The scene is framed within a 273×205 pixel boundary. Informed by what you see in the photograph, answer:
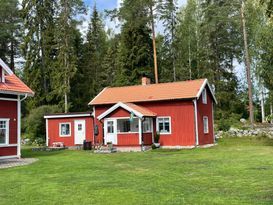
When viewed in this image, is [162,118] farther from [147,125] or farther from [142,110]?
[142,110]

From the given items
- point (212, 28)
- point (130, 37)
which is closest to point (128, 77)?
point (130, 37)

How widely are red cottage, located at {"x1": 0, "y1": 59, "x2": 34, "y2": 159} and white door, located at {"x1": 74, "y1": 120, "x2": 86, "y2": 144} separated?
30.0 ft

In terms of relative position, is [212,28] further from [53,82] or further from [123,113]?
[123,113]

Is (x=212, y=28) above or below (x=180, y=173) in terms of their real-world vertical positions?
above

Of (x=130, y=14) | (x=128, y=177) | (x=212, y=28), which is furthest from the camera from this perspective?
(x=212, y=28)

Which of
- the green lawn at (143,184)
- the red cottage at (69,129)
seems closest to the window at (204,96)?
the red cottage at (69,129)

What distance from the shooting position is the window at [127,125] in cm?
2674

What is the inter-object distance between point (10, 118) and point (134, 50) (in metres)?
26.0

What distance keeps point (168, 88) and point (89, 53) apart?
24.2 metres

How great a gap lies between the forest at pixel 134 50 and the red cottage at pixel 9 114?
1511 centimetres

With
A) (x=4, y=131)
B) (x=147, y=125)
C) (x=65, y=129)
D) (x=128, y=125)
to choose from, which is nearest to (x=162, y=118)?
(x=147, y=125)

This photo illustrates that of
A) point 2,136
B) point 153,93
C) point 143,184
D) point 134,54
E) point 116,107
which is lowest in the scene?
point 143,184

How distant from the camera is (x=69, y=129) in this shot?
30578 mm

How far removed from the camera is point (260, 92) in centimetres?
4481
